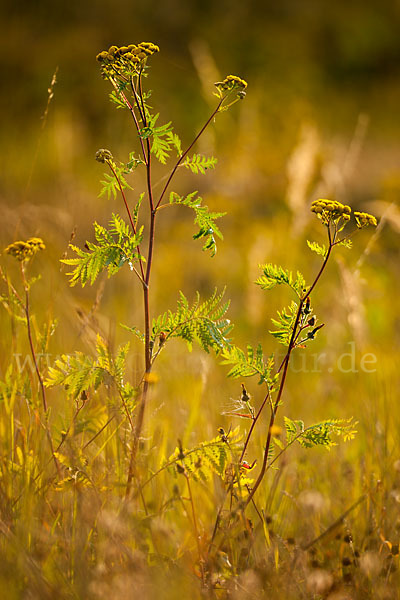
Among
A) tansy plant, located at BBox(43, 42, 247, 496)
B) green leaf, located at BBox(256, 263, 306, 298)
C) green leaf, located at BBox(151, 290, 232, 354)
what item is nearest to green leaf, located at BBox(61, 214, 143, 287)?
tansy plant, located at BBox(43, 42, 247, 496)

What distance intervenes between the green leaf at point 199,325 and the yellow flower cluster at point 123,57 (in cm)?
46


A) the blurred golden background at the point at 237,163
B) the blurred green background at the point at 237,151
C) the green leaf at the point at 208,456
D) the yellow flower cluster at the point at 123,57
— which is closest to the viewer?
the yellow flower cluster at the point at 123,57

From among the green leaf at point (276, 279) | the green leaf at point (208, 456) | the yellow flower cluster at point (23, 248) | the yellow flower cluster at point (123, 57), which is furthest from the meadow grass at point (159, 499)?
the yellow flower cluster at point (123, 57)

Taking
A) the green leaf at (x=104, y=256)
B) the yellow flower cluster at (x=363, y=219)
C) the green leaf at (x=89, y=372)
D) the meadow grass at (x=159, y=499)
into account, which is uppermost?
the yellow flower cluster at (x=363, y=219)

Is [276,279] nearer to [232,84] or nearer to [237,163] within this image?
[232,84]

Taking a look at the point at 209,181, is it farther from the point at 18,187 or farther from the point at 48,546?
the point at 48,546

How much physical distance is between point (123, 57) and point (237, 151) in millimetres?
3929

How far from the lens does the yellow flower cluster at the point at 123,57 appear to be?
1106 millimetres

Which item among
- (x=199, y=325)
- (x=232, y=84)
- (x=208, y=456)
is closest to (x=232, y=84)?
(x=232, y=84)

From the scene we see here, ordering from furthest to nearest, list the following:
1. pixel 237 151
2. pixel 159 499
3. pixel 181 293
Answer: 1. pixel 237 151
2. pixel 159 499
3. pixel 181 293

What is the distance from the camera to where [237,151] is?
495cm

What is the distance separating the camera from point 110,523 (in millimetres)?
1018

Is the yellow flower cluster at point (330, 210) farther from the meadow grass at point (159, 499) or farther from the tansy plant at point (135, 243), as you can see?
the meadow grass at point (159, 499)

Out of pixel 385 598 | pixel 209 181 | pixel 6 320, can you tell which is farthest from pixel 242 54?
pixel 385 598
